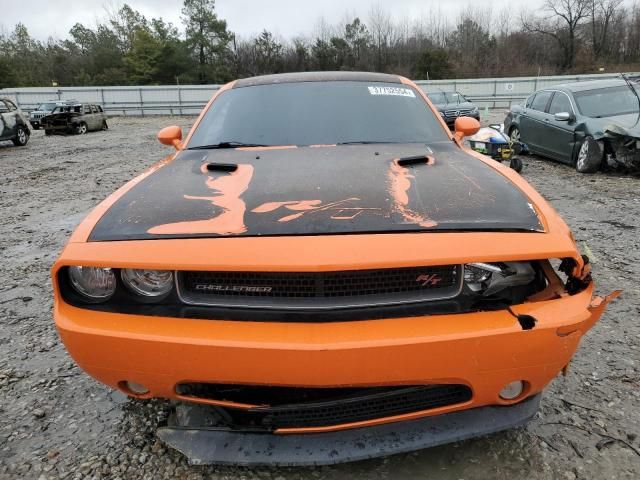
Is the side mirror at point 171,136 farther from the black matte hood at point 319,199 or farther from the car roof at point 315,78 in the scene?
the black matte hood at point 319,199

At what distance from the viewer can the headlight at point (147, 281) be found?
161cm

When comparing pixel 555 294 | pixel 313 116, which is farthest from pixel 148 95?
pixel 555 294

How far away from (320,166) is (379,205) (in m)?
0.57

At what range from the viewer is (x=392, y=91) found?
10.2ft

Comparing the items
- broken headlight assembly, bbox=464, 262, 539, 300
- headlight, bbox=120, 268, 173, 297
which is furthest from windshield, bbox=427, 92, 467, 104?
headlight, bbox=120, 268, 173, 297

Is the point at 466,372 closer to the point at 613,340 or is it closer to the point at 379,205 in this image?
the point at 379,205

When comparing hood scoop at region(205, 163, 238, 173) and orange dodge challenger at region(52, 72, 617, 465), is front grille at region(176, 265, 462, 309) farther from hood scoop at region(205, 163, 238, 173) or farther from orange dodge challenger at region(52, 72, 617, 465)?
hood scoop at region(205, 163, 238, 173)

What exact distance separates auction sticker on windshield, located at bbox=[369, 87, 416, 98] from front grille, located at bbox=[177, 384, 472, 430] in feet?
6.79

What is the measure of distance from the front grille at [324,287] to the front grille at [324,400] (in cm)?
31

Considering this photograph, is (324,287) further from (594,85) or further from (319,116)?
(594,85)

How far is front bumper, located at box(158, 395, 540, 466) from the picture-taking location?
1550 mm

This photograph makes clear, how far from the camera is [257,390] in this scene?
5.26ft

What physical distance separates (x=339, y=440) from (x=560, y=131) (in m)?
7.88

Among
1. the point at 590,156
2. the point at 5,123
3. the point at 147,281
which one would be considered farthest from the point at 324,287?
the point at 5,123
